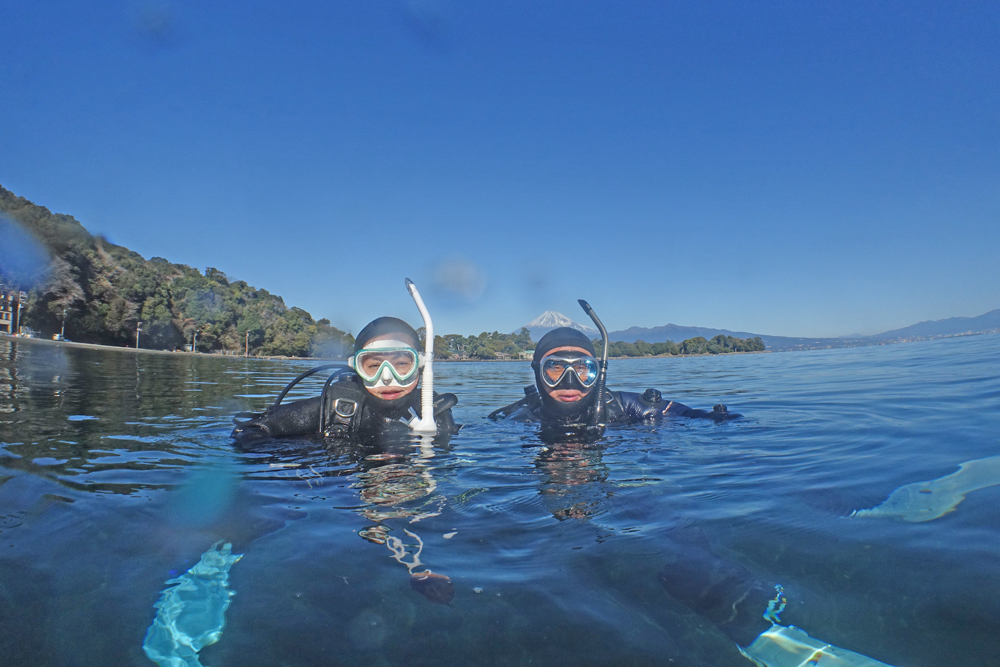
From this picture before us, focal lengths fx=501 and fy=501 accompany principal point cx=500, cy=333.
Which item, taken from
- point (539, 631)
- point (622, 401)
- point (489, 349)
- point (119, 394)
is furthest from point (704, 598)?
point (489, 349)

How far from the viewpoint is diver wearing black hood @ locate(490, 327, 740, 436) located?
16.9 ft

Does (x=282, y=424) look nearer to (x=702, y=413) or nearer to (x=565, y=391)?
(x=565, y=391)

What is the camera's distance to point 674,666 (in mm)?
1396

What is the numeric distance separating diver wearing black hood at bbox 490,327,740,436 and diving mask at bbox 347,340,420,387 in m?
1.48

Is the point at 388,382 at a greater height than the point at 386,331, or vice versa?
the point at 386,331

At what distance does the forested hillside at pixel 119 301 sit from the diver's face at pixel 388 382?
2715cm

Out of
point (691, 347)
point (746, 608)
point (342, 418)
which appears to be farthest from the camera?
point (691, 347)

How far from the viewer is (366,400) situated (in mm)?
4570

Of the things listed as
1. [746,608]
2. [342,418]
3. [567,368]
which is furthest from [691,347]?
[746,608]

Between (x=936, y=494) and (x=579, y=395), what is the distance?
289 cm

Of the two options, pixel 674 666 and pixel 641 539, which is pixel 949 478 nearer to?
pixel 641 539

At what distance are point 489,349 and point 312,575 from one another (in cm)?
6855

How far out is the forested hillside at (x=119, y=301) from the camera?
39031mm

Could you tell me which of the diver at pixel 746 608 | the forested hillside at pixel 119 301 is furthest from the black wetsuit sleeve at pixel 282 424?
the forested hillside at pixel 119 301
